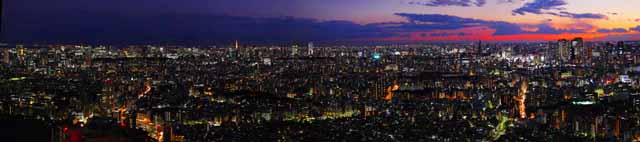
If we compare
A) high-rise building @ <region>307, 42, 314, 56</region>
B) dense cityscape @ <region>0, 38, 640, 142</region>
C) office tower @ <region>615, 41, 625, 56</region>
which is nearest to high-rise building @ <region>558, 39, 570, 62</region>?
dense cityscape @ <region>0, 38, 640, 142</region>

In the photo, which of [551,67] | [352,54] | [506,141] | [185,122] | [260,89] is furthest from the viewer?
[352,54]

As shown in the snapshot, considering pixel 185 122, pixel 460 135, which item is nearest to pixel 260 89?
pixel 185 122

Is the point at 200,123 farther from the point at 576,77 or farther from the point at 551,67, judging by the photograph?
the point at 551,67

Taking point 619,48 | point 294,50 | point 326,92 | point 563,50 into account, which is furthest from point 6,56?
point 563,50

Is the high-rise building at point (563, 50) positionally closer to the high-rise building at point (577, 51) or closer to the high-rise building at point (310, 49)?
the high-rise building at point (577, 51)

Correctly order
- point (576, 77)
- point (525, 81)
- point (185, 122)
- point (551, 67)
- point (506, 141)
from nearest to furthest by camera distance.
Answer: point (506, 141) → point (185, 122) → point (576, 77) → point (525, 81) → point (551, 67)

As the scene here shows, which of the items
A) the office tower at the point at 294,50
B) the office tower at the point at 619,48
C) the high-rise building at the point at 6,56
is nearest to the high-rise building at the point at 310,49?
the office tower at the point at 294,50
